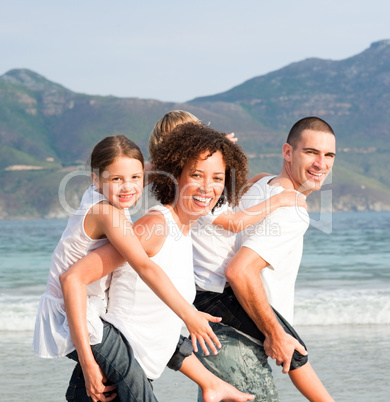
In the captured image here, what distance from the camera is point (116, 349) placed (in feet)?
8.29

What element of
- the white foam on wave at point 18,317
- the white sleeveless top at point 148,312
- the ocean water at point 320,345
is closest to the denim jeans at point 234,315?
the white sleeveless top at point 148,312

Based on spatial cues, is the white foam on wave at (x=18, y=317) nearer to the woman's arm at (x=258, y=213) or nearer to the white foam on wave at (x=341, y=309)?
the white foam on wave at (x=341, y=309)

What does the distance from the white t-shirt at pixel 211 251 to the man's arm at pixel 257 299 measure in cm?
17

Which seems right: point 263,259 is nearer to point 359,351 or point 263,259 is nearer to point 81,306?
point 81,306

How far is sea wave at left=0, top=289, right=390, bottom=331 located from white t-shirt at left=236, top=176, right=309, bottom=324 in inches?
283

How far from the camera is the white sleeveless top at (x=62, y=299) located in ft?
8.41

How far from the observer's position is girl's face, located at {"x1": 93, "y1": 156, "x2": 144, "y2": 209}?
111 inches

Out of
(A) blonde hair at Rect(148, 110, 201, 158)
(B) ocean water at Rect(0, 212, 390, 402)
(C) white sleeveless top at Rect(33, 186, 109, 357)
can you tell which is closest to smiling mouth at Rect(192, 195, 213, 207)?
(C) white sleeveless top at Rect(33, 186, 109, 357)

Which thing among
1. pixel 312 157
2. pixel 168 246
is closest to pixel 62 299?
pixel 168 246

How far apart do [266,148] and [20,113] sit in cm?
7606

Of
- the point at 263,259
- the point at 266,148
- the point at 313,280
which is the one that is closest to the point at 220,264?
the point at 263,259

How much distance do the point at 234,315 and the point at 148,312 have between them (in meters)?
0.61

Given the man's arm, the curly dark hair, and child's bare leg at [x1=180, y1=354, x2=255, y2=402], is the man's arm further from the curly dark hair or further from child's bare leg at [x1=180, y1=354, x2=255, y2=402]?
the curly dark hair

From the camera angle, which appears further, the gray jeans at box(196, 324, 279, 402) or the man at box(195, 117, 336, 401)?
the gray jeans at box(196, 324, 279, 402)
